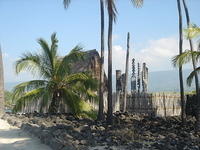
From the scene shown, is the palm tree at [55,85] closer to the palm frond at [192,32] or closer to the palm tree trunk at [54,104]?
the palm tree trunk at [54,104]

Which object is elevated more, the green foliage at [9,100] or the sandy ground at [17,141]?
the green foliage at [9,100]

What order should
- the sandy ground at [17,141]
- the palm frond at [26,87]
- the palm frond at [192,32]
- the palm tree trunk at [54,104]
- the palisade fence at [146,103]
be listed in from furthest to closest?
the palisade fence at [146,103] < the palm tree trunk at [54,104] < the palm frond at [26,87] < the palm frond at [192,32] < the sandy ground at [17,141]

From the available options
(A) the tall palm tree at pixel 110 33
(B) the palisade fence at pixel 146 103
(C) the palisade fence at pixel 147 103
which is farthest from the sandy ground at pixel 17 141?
(C) the palisade fence at pixel 147 103

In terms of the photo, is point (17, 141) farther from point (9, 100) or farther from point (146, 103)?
point (146, 103)

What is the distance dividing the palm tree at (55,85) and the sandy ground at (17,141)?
4.07 metres

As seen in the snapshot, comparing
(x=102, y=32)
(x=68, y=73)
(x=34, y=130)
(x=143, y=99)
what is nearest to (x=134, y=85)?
(x=143, y=99)

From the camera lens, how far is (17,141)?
9.29m

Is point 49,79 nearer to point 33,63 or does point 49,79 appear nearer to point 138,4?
point 33,63

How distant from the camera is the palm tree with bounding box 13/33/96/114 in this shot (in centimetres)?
1492

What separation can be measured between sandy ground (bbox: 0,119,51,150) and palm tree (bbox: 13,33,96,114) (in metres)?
4.07

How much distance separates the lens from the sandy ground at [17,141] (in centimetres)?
878

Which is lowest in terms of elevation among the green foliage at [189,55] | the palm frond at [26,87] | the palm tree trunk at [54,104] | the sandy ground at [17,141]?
the sandy ground at [17,141]

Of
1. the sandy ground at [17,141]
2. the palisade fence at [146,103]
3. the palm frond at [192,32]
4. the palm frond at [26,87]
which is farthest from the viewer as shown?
the palisade fence at [146,103]

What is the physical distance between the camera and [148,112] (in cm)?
2016
